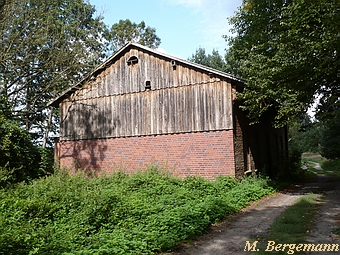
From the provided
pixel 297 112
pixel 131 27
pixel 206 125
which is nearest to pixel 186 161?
pixel 206 125

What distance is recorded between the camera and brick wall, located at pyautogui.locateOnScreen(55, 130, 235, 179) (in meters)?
14.6

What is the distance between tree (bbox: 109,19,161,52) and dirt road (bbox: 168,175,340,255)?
3281 cm

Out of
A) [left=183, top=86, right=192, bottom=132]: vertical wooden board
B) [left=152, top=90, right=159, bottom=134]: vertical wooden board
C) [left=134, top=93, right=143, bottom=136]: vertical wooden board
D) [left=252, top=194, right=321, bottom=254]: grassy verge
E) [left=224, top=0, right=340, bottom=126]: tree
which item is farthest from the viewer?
[left=134, top=93, right=143, bottom=136]: vertical wooden board

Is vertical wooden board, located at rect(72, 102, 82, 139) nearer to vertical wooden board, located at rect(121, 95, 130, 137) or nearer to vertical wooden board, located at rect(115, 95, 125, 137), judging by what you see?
vertical wooden board, located at rect(115, 95, 125, 137)

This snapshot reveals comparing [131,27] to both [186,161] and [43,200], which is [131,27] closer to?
[186,161]

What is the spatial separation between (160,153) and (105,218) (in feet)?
26.1

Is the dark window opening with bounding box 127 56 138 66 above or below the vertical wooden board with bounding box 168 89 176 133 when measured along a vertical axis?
above

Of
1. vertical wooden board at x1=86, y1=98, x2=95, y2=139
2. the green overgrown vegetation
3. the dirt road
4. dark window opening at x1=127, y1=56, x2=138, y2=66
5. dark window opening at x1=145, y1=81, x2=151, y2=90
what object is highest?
dark window opening at x1=127, y1=56, x2=138, y2=66

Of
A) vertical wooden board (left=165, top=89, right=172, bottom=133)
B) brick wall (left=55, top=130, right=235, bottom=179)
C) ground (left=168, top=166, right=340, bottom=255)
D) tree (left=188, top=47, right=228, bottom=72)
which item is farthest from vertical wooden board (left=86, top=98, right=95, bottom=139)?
tree (left=188, top=47, right=228, bottom=72)

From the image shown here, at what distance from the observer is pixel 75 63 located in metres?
20.0

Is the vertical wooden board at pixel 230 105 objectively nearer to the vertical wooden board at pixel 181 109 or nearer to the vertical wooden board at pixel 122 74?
the vertical wooden board at pixel 181 109

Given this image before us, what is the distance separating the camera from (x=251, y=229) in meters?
8.60

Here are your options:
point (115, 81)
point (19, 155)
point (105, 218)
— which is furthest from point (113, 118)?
point (105, 218)

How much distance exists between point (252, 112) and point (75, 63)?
38.1 feet
